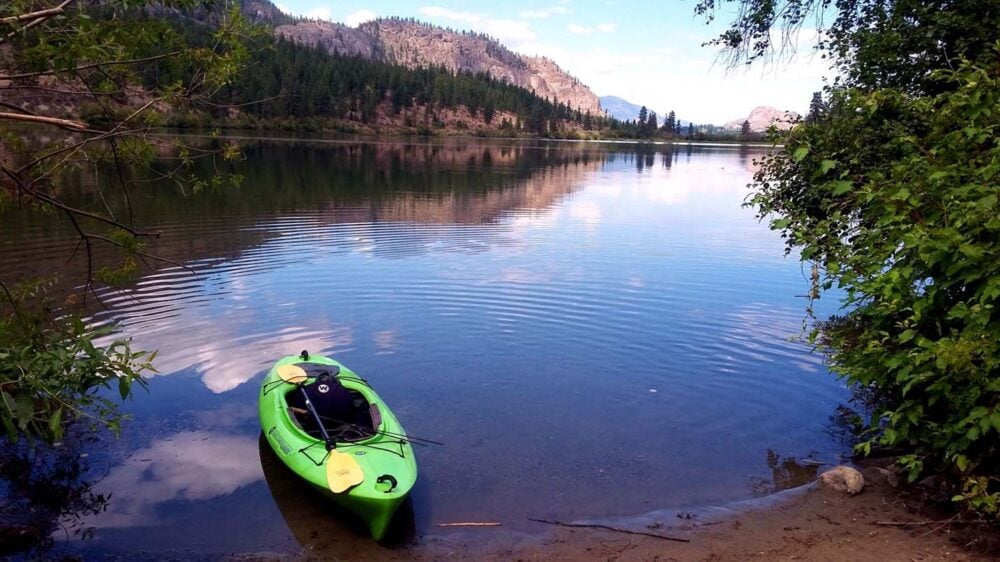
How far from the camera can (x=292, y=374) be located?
10625 millimetres

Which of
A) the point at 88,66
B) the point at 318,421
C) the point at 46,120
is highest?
the point at 88,66

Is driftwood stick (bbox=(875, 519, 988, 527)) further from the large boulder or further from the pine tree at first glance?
the pine tree

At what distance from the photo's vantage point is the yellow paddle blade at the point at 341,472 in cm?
775

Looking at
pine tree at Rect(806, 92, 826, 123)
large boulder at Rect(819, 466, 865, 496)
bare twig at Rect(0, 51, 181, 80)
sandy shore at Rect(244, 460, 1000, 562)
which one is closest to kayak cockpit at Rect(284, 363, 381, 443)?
sandy shore at Rect(244, 460, 1000, 562)

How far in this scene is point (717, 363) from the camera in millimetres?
14164

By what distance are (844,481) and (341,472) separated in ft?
22.4

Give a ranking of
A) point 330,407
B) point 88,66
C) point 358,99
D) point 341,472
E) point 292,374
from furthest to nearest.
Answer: point 358,99 → point 292,374 → point 330,407 → point 341,472 → point 88,66

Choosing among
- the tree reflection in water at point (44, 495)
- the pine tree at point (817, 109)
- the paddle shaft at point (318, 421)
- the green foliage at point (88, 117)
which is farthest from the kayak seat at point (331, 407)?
the pine tree at point (817, 109)

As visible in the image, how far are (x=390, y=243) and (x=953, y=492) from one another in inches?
793

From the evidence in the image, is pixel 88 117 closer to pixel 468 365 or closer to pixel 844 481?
pixel 468 365

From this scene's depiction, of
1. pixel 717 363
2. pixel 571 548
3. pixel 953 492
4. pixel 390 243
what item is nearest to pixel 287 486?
pixel 571 548

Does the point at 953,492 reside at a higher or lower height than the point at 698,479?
higher

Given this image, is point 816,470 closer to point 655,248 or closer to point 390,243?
point 655,248

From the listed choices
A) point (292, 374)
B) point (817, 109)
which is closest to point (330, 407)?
point (292, 374)
